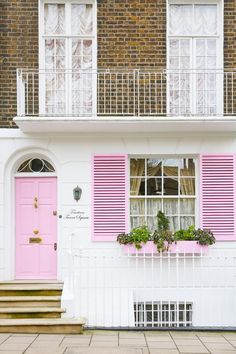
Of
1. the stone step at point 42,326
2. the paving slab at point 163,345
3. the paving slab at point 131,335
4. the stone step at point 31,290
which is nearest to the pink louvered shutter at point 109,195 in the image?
the stone step at point 31,290

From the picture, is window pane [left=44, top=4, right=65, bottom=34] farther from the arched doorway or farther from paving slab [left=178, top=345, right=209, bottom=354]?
paving slab [left=178, top=345, right=209, bottom=354]

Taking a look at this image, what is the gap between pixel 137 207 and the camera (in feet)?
38.0

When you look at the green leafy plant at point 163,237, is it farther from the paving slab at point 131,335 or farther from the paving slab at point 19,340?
the paving slab at point 19,340

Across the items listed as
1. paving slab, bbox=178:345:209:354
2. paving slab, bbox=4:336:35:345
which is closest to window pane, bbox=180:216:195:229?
paving slab, bbox=178:345:209:354

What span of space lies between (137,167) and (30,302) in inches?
145

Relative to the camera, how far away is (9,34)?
11359 millimetres

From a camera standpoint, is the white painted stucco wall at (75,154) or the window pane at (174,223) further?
the window pane at (174,223)

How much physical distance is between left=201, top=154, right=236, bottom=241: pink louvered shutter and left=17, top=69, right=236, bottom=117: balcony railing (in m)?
1.05

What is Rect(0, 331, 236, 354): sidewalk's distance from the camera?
26.0ft

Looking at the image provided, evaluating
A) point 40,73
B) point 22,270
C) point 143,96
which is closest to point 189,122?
point 143,96

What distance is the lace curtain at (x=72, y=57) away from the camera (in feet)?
37.8

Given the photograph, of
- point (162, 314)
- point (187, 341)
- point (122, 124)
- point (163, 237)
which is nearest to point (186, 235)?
point (163, 237)

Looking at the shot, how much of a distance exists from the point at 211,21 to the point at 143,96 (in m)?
2.27

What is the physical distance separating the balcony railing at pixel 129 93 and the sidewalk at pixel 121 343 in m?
4.60
